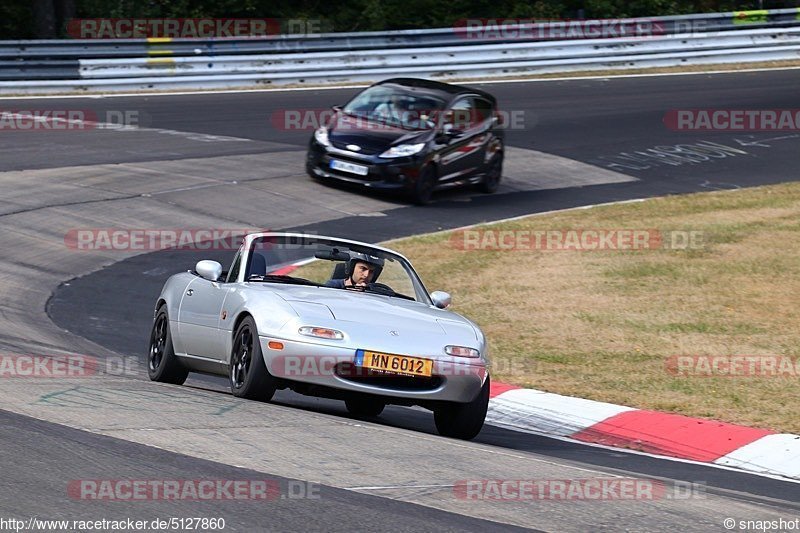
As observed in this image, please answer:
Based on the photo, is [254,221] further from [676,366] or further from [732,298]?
[676,366]

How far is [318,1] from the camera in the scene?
122 ft

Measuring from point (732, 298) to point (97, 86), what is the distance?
16803 mm

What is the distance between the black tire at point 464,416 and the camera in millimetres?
8688

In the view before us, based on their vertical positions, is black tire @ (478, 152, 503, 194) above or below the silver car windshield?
below

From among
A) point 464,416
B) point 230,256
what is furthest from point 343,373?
point 230,256

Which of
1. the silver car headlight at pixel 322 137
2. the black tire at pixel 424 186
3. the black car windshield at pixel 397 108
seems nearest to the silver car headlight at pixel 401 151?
the black tire at pixel 424 186

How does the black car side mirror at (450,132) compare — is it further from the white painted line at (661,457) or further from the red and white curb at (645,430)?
the white painted line at (661,457)

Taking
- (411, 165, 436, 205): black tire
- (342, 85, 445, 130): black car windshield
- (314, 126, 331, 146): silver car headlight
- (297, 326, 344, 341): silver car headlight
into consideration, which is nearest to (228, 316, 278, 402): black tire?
(297, 326, 344, 341): silver car headlight

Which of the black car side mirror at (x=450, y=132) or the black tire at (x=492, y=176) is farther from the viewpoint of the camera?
the black tire at (x=492, y=176)

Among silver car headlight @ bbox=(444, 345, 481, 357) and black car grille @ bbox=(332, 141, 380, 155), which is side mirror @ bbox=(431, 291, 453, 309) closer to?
silver car headlight @ bbox=(444, 345, 481, 357)

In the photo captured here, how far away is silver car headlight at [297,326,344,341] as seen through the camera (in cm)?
829

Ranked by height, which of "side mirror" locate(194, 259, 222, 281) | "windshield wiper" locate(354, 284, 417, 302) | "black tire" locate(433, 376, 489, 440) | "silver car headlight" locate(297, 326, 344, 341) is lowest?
"black tire" locate(433, 376, 489, 440)

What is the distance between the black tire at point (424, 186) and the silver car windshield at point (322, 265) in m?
9.56

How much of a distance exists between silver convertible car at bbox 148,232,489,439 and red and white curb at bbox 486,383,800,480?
3.83 feet
